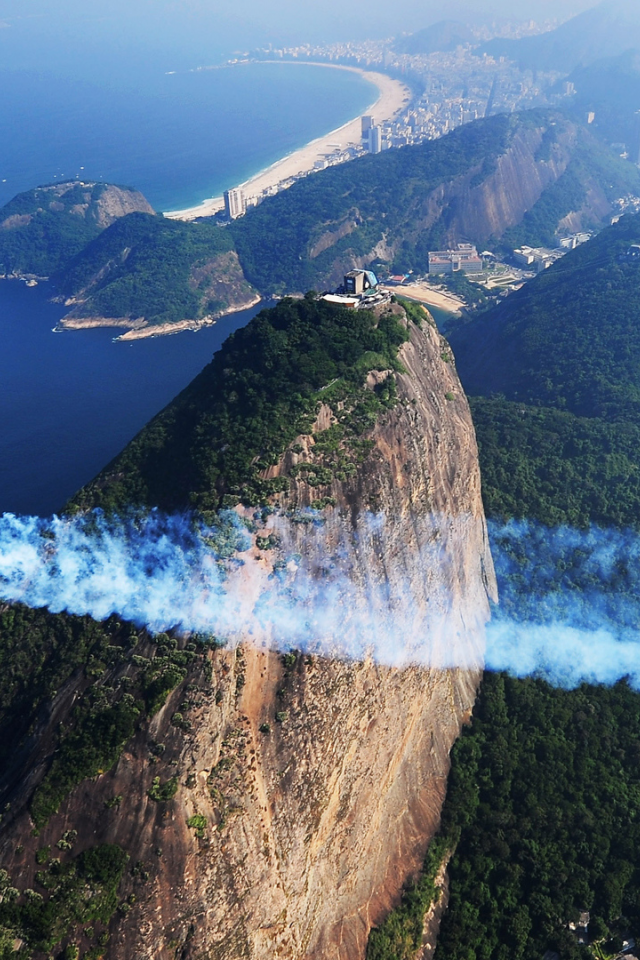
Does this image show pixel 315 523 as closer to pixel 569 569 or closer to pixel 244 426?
pixel 244 426

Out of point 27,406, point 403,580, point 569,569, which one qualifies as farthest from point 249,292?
point 403,580

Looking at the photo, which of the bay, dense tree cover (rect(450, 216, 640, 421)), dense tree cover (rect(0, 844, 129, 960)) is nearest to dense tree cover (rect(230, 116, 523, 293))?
the bay

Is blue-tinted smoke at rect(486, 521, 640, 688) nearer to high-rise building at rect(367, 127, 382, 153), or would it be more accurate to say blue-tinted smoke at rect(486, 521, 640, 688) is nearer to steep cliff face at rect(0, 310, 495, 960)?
steep cliff face at rect(0, 310, 495, 960)

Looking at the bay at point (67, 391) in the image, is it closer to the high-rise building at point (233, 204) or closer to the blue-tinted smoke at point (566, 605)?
the blue-tinted smoke at point (566, 605)

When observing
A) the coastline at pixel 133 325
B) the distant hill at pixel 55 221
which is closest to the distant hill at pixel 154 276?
the coastline at pixel 133 325

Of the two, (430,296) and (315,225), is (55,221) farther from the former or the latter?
(430,296)

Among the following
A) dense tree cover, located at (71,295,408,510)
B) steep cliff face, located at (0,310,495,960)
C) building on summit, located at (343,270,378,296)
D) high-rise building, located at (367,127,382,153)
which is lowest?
high-rise building, located at (367,127,382,153)

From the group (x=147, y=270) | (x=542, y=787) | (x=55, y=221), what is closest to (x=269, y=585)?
(x=542, y=787)
